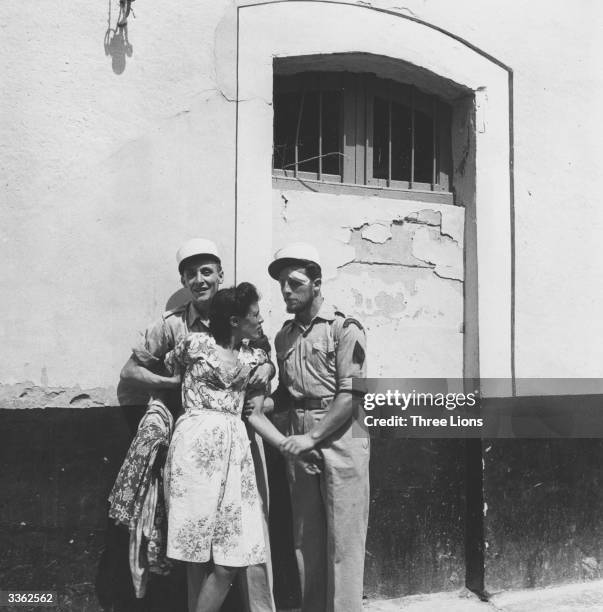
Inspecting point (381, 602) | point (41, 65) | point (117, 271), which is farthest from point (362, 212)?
point (381, 602)

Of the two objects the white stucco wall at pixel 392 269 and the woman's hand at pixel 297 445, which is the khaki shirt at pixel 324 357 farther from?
the white stucco wall at pixel 392 269

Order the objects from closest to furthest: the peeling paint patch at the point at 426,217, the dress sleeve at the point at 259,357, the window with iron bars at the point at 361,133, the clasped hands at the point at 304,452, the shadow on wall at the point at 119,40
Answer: the dress sleeve at the point at 259,357 → the clasped hands at the point at 304,452 → the shadow on wall at the point at 119,40 → the window with iron bars at the point at 361,133 → the peeling paint patch at the point at 426,217

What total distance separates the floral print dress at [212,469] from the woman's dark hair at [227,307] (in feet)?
0.21

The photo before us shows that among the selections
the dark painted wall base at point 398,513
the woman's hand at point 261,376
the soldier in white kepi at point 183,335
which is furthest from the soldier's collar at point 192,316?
the dark painted wall base at point 398,513

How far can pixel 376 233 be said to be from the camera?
5238 millimetres

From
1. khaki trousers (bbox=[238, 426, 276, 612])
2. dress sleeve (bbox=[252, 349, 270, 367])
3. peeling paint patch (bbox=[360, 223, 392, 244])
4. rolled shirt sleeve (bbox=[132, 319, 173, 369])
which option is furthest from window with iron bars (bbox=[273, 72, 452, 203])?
khaki trousers (bbox=[238, 426, 276, 612])

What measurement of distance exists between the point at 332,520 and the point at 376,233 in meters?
1.92

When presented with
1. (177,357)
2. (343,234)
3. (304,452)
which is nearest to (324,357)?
(304,452)

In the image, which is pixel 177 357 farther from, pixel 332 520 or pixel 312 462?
pixel 332 520

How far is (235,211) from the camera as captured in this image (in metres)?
4.74

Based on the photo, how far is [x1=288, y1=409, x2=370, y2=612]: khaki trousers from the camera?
4.17 metres

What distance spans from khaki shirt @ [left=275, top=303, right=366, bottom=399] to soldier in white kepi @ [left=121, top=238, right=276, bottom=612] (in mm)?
175

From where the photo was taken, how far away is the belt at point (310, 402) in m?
4.22

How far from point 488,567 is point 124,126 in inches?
135
